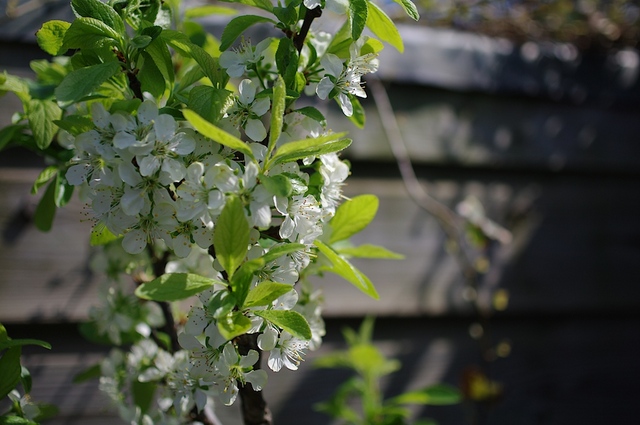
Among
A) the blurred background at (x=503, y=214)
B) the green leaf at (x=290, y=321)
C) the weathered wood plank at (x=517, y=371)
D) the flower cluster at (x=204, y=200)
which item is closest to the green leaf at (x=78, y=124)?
the flower cluster at (x=204, y=200)

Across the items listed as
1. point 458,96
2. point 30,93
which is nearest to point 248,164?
point 30,93

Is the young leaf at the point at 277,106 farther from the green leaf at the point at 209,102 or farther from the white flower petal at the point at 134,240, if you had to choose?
the white flower petal at the point at 134,240

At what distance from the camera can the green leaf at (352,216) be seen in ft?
2.05

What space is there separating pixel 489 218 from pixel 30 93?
1.13 m

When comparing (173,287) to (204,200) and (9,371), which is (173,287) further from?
(9,371)

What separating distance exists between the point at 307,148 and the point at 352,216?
16 cm

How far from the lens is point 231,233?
46cm

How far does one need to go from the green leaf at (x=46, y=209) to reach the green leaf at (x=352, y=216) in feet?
1.12

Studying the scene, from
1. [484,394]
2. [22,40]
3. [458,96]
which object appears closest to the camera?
[22,40]

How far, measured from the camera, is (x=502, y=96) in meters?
1.48

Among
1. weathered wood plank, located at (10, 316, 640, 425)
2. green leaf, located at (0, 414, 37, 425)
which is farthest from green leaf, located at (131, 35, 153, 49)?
weathered wood plank, located at (10, 316, 640, 425)

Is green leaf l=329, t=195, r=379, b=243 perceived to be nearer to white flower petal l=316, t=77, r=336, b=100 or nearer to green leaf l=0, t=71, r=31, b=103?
white flower petal l=316, t=77, r=336, b=100

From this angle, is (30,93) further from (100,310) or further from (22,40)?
(22,40)

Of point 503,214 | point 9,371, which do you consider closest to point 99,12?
point 9,371
